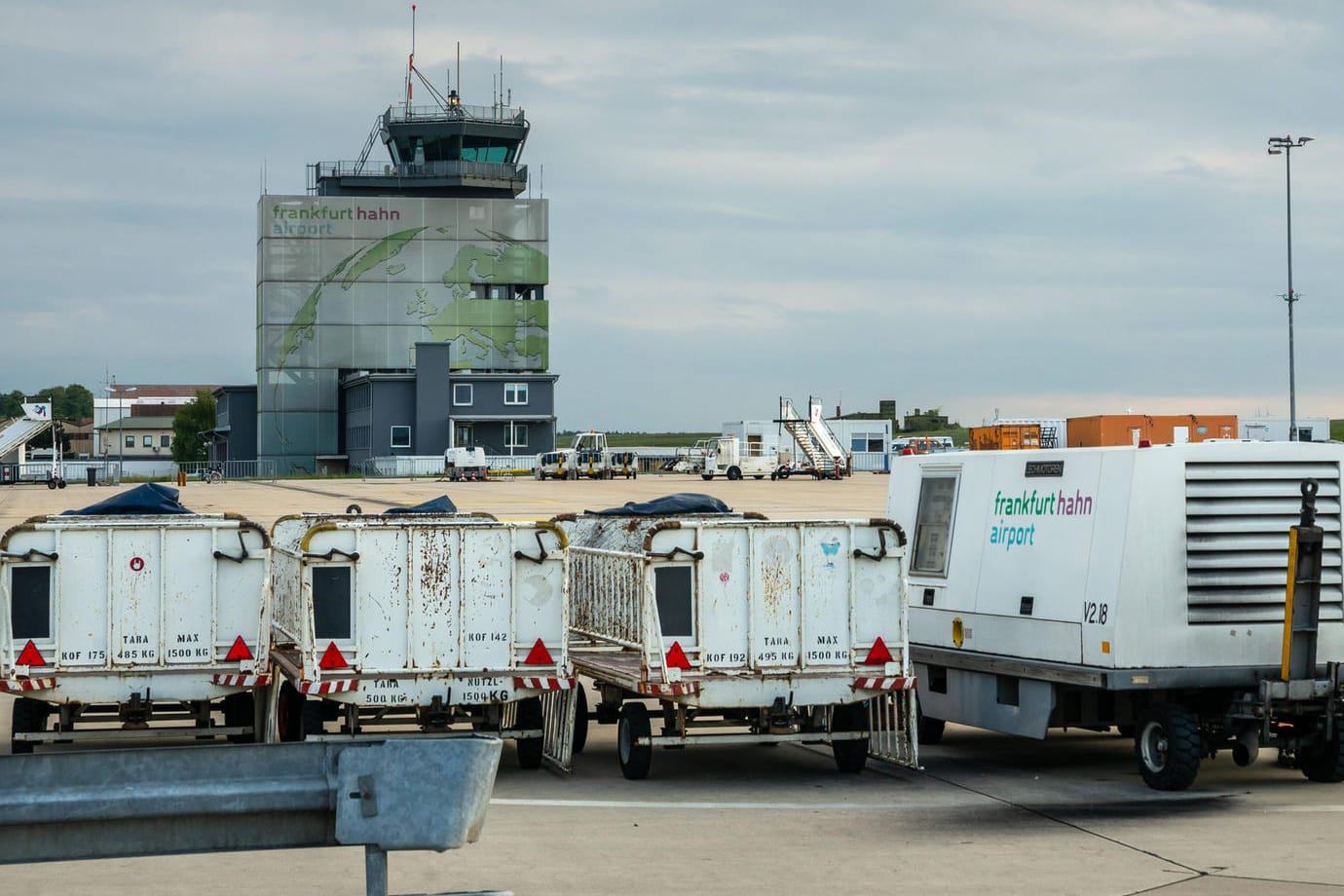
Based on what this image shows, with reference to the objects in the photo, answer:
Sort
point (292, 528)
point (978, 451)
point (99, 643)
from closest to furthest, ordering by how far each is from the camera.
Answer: point (99, 643) → point (978, 451) → point (292, 528)

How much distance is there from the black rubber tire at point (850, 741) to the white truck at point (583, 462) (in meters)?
79.7

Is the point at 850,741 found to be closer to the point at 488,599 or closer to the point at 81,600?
the point at 488,599

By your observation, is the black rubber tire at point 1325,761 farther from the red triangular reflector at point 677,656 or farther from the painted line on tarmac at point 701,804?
the red triangular reflector at point 677,656

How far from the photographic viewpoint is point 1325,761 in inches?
474

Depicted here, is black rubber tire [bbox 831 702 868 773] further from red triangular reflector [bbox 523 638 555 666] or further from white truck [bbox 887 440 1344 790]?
Result: red triangular reflector [bbox 523 638 555 666]

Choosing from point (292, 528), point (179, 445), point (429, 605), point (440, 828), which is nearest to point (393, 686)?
point (429, 605)

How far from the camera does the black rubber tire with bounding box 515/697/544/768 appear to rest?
12.7 m

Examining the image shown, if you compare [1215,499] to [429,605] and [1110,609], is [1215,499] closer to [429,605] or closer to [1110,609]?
[1110,609]

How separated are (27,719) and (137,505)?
212cm

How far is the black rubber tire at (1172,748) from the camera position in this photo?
37.8 ft

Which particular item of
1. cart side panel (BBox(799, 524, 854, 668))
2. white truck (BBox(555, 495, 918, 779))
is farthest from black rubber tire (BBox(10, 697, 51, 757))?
cart side panel (BBox(799, 524, 854, 668))

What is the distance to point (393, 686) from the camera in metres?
12.3

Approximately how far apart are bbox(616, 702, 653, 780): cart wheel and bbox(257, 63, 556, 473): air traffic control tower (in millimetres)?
96934

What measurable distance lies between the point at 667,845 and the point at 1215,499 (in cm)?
483
